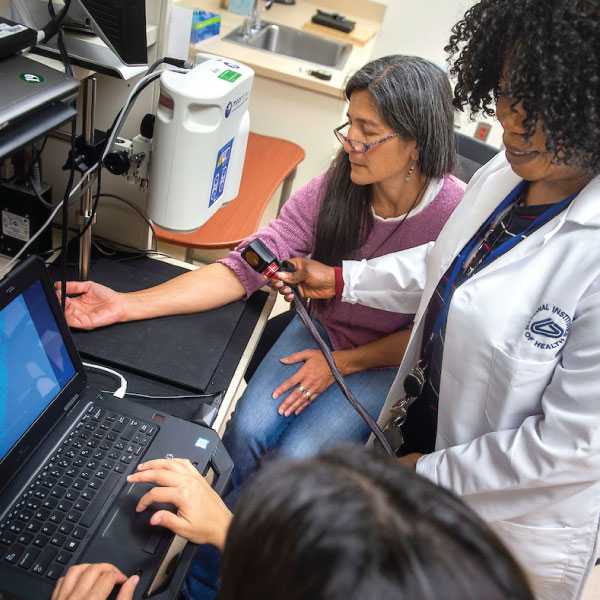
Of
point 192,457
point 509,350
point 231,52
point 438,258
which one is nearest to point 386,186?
point 438,258

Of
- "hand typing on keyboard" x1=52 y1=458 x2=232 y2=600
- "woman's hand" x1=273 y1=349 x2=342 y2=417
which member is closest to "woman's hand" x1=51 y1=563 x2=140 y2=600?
"hand typing on keyboard" x1=52 y1=458 x2=232 y2=600

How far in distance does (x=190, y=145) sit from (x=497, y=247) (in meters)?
0.57

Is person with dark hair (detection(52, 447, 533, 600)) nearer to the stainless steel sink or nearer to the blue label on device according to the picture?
the blue label on device

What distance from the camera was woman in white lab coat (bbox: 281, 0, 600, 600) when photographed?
0.85 meters

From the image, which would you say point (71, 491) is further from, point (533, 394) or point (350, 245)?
point (350, 245)

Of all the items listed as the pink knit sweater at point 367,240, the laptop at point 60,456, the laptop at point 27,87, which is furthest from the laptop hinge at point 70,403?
the pink knit sweater at point 367,240

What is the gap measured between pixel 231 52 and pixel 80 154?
174 cm

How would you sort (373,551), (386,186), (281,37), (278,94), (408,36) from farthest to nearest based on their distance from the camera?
(408,36)
(281,37)
(278,94)
(386,186)
(373,551)

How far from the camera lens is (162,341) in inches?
44.5

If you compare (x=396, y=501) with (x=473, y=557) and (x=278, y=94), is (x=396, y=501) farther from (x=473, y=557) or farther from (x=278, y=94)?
(x=278, y=94)

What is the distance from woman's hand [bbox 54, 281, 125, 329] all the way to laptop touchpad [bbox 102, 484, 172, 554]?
1.23ft

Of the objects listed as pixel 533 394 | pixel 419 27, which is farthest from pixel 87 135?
pixel 419 27

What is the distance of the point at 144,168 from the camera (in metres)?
1.07

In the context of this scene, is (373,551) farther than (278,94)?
No
